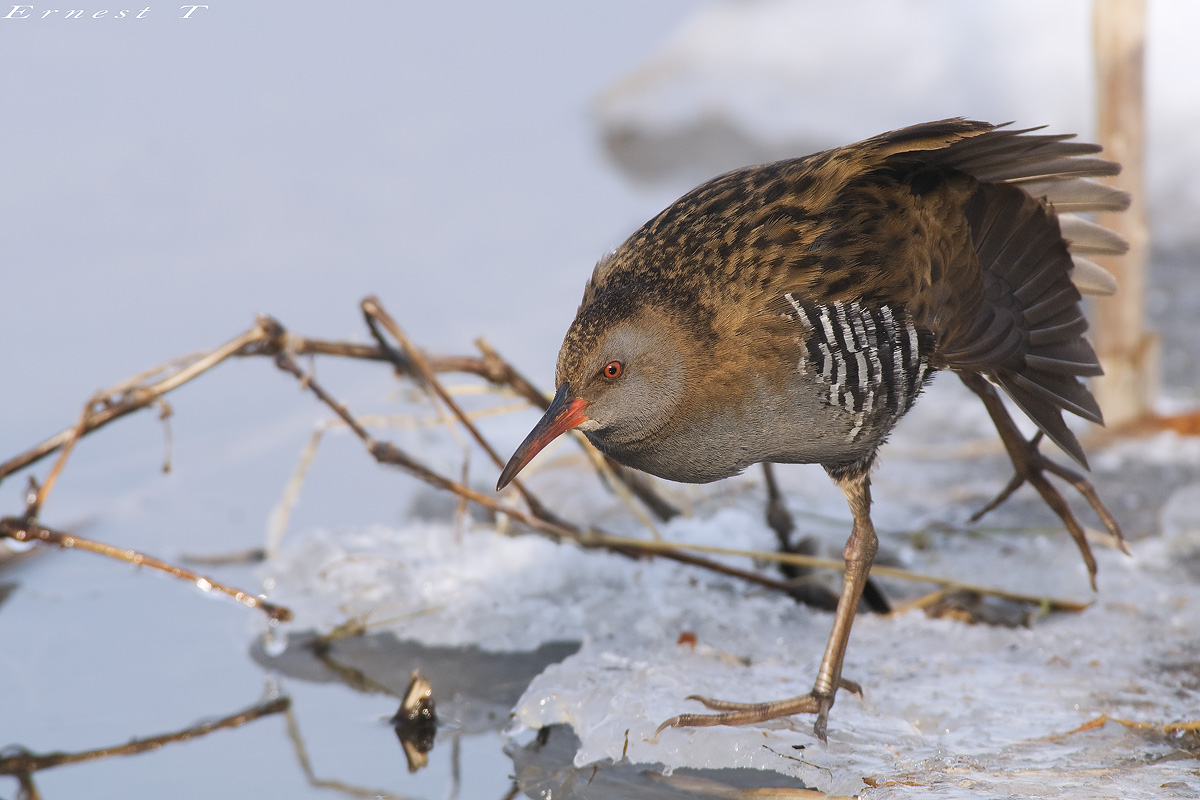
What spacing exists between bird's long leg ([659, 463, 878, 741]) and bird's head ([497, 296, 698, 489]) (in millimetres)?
491

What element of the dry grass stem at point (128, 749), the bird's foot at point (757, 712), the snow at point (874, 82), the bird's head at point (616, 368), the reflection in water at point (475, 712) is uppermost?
the snow at point (874, 82)

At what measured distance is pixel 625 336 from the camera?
7.04 feet

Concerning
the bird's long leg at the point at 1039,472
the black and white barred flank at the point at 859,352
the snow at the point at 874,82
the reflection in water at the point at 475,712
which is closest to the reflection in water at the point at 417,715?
the reflection in water at the point at 475,712

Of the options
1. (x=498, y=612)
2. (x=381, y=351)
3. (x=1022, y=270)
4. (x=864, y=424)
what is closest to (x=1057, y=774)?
(x=864, y=424)

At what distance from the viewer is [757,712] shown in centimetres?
227

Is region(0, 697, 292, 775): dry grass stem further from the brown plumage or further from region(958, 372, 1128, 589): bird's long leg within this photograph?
region(958, 372, 1128, 589): bird's long leg

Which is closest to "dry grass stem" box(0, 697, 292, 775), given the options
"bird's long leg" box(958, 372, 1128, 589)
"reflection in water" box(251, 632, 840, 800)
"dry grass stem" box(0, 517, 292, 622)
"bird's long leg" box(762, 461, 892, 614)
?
"reflection in water" box(251, 632, 840, 800)

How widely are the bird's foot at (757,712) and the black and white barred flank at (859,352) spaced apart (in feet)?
1.63

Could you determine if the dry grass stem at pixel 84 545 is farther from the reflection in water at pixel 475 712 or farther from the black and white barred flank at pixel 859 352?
the black and white barred flank at pixel 859 352

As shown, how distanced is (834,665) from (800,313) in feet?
2.22

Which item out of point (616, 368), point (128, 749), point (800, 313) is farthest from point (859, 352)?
point (128, 749)

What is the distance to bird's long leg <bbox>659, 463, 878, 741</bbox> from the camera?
222cm

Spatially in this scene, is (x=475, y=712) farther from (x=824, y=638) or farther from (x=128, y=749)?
(x=824, y=638)

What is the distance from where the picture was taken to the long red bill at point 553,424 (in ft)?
7.05
